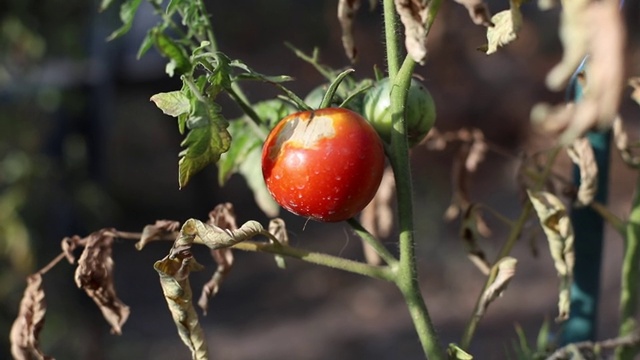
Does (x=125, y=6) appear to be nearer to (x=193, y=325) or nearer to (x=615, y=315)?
(x=193, y=325)

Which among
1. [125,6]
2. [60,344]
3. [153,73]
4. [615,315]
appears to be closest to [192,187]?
[153,73]

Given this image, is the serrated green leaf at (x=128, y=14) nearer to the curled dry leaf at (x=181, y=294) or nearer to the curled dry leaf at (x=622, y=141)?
the curled dry leaf at (x=181, y=294)

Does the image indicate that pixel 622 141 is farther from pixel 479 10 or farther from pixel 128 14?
pixel 128 14

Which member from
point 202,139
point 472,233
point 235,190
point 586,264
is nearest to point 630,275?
point 586,264

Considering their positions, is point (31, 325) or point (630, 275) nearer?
point (31, 325)

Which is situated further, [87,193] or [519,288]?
[519,288]

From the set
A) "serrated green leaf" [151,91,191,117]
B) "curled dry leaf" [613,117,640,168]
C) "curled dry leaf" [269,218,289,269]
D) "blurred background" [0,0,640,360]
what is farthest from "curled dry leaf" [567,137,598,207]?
"blurred background" [0,0,640,360]
